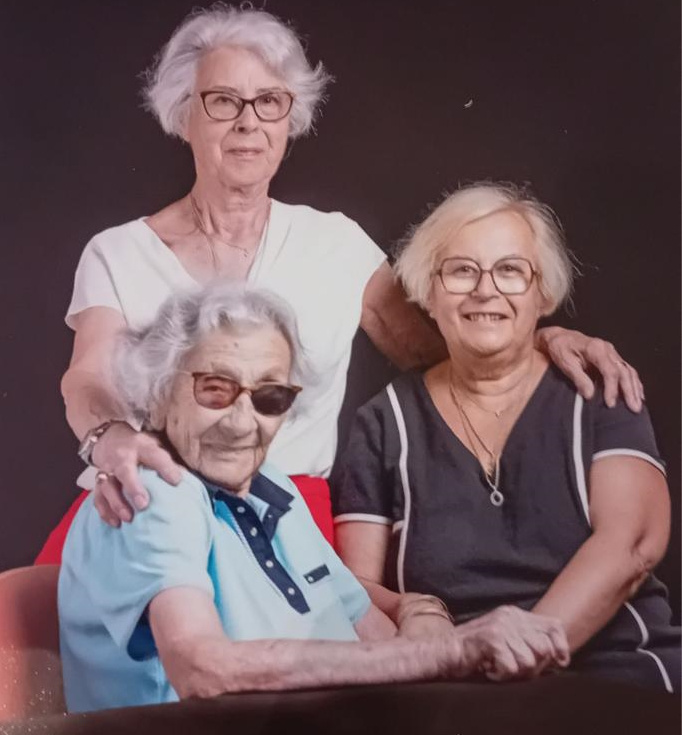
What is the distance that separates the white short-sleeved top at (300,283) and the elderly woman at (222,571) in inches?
1.6

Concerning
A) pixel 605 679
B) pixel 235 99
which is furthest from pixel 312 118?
pixel 605 679

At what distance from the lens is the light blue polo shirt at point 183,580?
7.24 ft

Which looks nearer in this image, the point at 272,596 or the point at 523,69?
the point at 272,596

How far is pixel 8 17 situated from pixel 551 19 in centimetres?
117

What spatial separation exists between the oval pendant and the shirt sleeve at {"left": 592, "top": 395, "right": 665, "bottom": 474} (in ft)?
0.64

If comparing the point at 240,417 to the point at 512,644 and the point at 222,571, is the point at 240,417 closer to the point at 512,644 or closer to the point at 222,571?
the point at 222,571

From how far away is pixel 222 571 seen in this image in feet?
7.34

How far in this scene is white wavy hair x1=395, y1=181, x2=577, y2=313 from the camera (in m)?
2.35

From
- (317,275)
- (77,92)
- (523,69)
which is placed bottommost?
(317,275)

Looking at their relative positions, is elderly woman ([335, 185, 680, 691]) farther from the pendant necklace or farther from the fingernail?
the fingernail

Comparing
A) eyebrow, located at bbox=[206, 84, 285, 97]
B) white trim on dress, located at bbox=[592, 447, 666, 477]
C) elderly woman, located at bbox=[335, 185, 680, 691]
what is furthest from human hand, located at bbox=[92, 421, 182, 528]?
white trim on dress, located at bbox=[592, 447, 666, 477]

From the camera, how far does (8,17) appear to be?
2543mm

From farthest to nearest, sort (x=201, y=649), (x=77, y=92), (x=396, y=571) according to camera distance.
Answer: (x=77, y=92) < (x=396, y=571) < (x=201, y=649)

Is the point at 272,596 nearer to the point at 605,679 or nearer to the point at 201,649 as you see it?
the point at 201,649
